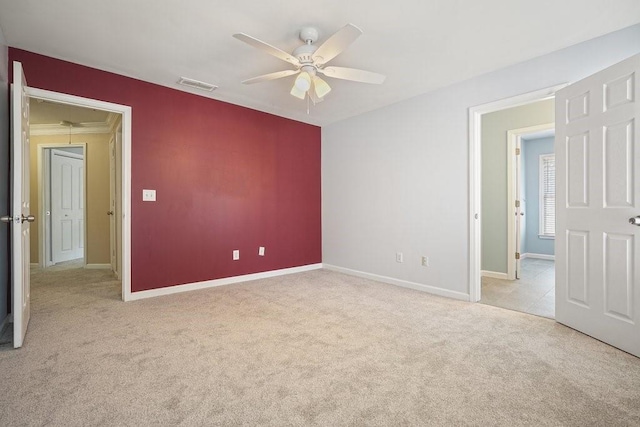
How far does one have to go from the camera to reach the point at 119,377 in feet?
5.92

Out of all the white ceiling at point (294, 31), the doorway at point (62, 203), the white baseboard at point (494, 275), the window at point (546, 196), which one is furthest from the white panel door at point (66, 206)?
the window at point (546, 196)

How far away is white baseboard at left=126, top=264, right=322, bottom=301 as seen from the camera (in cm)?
348

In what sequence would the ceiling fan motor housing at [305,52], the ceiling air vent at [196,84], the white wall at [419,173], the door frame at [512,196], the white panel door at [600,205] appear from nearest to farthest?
the white panel door at [600,205] → the ceiling fan motor housing at [305,52] → the white wall at [419,173] → the ceiling air vent at [196,84] → the door frame at [512,196]

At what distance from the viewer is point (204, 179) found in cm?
400

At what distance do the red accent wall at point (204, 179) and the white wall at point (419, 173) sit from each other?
25.3 inches

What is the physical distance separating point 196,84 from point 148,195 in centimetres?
139

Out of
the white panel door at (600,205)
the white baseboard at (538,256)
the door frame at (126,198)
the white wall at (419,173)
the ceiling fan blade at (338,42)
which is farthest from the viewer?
the white baseboard at (538,256)

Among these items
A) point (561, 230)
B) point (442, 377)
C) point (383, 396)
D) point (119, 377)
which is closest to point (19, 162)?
point (119, 377)

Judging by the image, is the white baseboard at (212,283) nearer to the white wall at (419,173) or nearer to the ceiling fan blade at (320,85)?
the white wall at (419,173)

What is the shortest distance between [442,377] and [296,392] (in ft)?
2.77

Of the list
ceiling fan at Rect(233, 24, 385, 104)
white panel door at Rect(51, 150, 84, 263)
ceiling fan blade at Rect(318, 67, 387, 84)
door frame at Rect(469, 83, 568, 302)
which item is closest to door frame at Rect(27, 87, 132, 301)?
ceiling fan at Rect(233, 24, 385, 104)

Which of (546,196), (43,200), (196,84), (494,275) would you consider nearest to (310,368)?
(196,84)

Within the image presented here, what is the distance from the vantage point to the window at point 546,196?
619 cm

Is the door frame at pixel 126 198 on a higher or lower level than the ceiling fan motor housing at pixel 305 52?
lower
